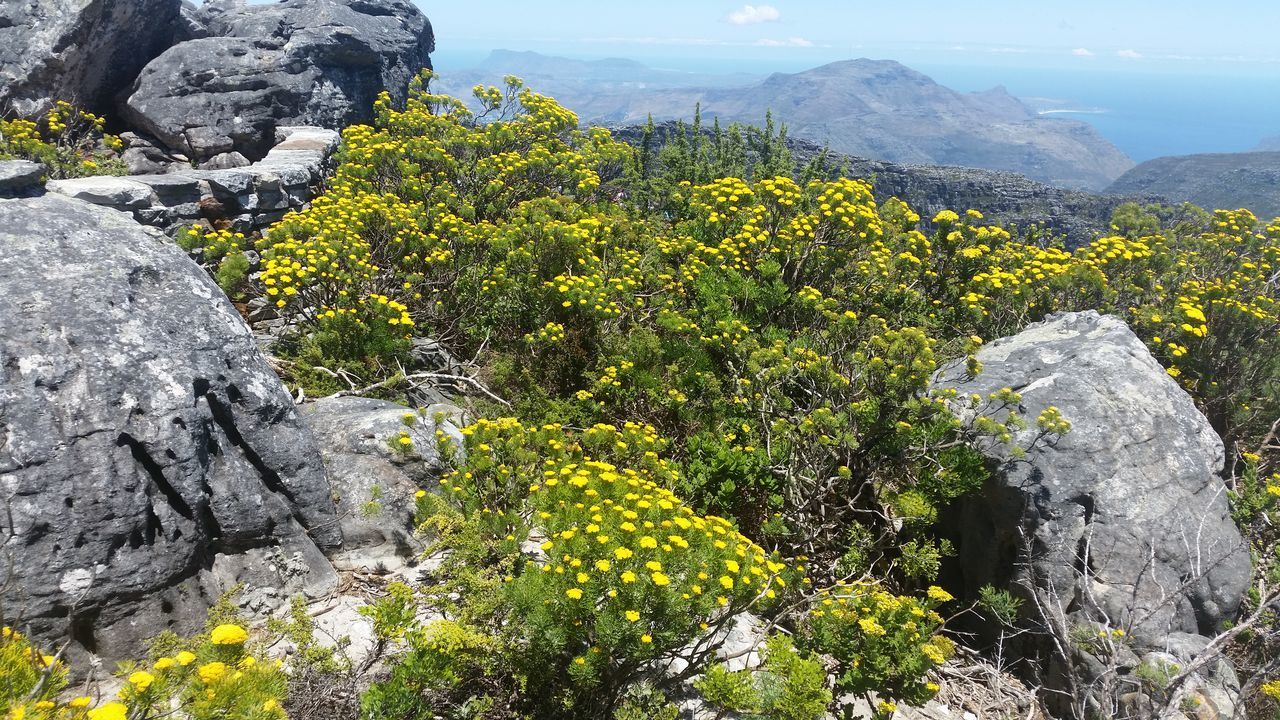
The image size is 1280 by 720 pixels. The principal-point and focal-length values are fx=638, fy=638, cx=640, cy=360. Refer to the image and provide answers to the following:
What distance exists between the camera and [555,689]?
3768 millimetres

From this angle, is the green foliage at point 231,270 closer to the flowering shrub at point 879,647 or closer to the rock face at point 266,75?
the rock face at point 266,75

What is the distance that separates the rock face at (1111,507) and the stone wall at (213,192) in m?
9.38

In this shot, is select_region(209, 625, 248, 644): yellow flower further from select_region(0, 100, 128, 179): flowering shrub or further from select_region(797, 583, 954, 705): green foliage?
select_region(0, 100, 128, 179): flowering shrub

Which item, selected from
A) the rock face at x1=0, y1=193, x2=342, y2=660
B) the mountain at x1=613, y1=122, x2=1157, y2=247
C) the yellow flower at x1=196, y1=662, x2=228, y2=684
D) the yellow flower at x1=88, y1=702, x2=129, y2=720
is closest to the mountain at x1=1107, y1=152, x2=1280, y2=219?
the mountain at x1=613, y1=122, x2=1157, y2=247

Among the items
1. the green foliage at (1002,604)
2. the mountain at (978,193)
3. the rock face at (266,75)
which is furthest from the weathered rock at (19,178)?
the mountain at (978,193)

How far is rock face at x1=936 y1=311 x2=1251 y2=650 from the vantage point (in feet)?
17.8

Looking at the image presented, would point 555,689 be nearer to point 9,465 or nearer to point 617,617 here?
point 617,617

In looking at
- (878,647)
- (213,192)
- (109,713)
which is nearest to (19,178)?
(213,192)

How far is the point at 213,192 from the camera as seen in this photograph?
29.3 feet

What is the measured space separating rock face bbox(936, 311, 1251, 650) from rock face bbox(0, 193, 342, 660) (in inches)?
226

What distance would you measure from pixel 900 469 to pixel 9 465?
6515mm

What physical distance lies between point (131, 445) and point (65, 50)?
12.2 meters

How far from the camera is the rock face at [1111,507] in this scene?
17.8ft

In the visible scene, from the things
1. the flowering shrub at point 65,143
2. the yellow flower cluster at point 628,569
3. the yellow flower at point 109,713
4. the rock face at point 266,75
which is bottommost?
the yellow flower cluster at point 628,569
